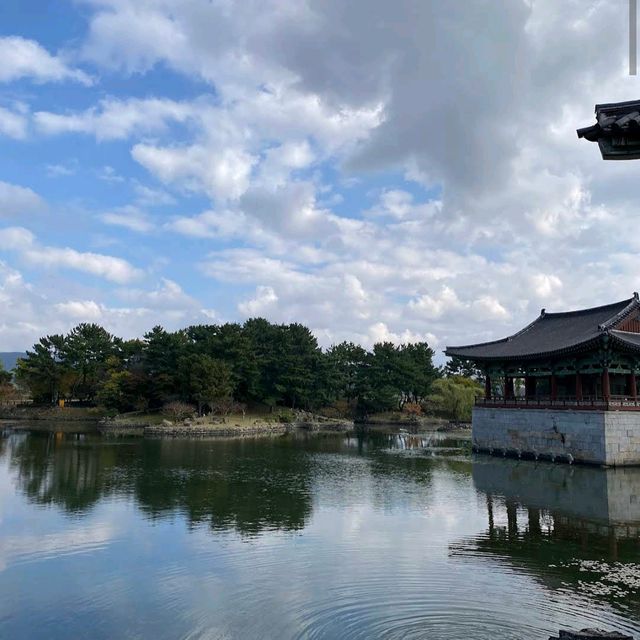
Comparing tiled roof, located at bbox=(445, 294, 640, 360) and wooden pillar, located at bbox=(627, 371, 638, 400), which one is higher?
tiled roof, located at bbox=(445, 294, 640, 360)

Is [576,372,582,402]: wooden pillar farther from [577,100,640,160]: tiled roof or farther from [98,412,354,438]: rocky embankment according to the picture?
[98,412,354,438]: rocky embankment

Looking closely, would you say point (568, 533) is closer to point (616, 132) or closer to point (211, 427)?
point (616, 132)

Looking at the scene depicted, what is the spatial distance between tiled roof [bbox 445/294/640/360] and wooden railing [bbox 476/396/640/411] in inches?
102

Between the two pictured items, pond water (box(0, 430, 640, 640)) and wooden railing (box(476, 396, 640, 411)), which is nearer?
pond water (box(0, 430, 640, 640))

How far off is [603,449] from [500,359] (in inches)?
364

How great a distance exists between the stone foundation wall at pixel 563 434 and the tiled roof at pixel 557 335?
3390mm

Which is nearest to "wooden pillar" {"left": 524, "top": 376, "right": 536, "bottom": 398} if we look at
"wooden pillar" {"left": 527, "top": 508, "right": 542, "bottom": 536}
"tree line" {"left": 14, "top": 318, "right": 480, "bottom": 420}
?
"wooden pillar" {"left": 527, "top": 508, "right": 542, "bottom": 536}

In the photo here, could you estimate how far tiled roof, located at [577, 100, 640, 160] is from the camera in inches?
203

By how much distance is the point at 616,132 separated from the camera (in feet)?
17.1

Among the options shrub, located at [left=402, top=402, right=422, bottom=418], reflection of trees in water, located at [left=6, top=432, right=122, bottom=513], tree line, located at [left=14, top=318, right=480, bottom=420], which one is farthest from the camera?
shrub, located at [left=402, top=402, right=422, bottom=418]

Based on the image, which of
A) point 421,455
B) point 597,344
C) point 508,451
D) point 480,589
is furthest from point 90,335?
point 480,589

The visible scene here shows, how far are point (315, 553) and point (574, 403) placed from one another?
67.7 feet

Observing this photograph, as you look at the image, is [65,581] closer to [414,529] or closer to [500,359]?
[414,529]

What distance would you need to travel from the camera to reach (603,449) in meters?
26.4
